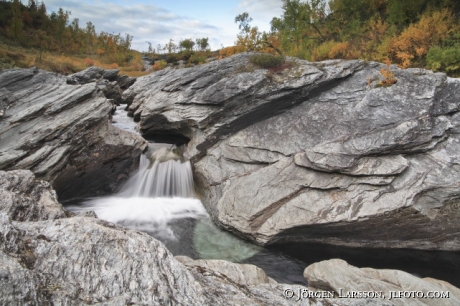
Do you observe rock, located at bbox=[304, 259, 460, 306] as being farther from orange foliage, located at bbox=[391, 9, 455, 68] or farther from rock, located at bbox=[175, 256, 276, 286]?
orange foliage, located at bbox=[391, 9, 455, 68]

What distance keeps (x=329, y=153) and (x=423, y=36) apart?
1468cm

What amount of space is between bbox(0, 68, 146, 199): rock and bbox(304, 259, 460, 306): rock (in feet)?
44.5

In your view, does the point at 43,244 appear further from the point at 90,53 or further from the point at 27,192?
the point at 90,53

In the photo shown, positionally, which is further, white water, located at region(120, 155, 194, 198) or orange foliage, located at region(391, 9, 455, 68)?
orange foliage, located at region(391, 9, 455, 68)

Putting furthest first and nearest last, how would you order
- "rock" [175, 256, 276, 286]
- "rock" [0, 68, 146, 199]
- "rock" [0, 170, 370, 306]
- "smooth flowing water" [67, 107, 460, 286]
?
"rock" [0, 68, 146, 199] → "smooth flowing water" [67, 107, 460, 286] → "rock" [175, 256, 276, 286] → "rock" [0, 170, 370, 306]

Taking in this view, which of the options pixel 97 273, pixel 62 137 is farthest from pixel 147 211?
pixel 97 273

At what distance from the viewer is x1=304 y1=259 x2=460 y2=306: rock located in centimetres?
833

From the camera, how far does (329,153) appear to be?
13891mm

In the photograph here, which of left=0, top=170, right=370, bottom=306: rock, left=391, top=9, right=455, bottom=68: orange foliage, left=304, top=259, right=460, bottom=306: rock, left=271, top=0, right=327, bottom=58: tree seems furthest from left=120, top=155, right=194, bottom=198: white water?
left=271, top=0, right=327, bottom=58: tree

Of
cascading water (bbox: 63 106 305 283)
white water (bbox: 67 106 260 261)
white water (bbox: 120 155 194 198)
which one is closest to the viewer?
cascading water (bbox: 63 106 305 283)

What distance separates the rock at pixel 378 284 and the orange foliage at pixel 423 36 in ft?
53.8

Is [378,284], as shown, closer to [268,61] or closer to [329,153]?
[329,153]

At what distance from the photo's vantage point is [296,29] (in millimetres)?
35031

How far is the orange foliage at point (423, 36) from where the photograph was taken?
66.8 feet
